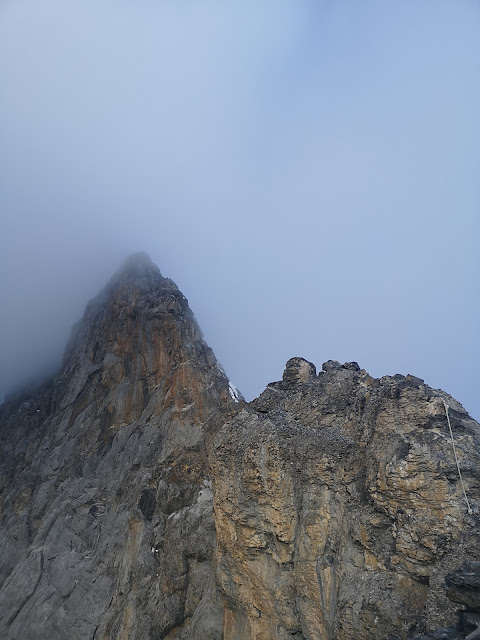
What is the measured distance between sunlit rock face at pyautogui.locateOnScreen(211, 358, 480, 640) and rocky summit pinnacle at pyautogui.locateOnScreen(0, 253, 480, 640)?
0.23ft

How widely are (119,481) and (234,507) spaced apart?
21844mm

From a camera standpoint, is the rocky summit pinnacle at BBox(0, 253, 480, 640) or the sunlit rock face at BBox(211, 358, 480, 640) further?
the rocky summit pinnacle at BBox(0, 253, 480, 640)

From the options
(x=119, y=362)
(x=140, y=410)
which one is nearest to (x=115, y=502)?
(x=140, y=410)

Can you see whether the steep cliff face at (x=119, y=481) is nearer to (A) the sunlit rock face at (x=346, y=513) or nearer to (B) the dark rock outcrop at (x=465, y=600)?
(A) the sunlit rock face at (x=346, y=513)

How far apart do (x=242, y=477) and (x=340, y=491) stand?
5042 mm

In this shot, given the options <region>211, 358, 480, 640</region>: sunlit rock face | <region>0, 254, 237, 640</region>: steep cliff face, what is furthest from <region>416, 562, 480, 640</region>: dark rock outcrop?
<region>0, 254, 237, 640</region>: steep cliff face

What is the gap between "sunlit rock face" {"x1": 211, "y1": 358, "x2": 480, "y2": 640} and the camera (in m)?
16.5

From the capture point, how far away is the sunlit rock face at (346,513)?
1650cm

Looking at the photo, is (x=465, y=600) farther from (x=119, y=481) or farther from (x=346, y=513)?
(x=119, y=481)

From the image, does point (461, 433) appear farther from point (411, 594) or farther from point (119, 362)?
point (119, 362)

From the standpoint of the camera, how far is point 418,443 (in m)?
18.5

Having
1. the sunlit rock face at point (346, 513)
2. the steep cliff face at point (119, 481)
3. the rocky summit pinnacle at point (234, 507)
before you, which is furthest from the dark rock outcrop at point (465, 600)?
the steep cliff face at point (119, 481)

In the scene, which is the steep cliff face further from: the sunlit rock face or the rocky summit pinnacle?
the sunlit rock face

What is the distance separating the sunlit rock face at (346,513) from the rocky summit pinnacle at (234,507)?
0.07m
